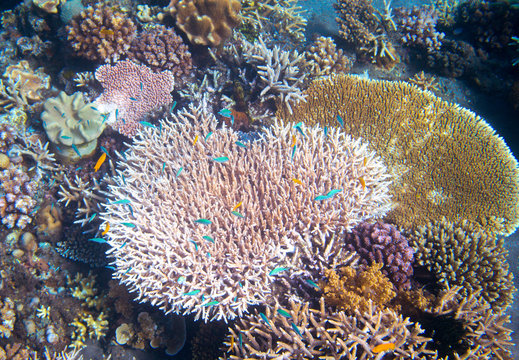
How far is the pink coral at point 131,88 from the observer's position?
5.31m

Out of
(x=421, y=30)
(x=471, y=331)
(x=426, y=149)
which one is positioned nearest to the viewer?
(x=471, y=331)

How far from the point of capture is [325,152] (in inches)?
161

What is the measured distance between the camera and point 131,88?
5430 mm

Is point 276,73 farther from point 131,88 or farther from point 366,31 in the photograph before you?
point 366,31

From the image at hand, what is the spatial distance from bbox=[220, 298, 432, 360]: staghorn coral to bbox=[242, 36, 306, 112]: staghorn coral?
3563 mm

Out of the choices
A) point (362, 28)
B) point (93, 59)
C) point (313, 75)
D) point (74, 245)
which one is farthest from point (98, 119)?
point (362, 28)

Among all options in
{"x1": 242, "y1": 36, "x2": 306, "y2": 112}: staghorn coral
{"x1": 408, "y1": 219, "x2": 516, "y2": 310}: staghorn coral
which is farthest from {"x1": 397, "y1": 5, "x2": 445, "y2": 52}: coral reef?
{"x1": 408, "y1": 219, "x2": 516, "y2": 310}: staghorn coral

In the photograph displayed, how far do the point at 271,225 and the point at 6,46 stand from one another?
8091 mm

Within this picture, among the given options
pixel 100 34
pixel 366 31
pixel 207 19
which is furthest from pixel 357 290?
pixel 100 34

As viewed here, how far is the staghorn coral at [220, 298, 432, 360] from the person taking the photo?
2793mm

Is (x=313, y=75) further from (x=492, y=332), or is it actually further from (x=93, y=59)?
(x=492, y=332)

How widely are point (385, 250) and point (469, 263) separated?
50.6 inches

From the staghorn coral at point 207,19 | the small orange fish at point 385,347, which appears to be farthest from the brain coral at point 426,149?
the small orange fish at point 385,347

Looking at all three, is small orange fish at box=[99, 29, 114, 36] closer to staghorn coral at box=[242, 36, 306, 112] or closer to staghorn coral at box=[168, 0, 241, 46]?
staghorn coral at box=[168, 0, 241, 46]
